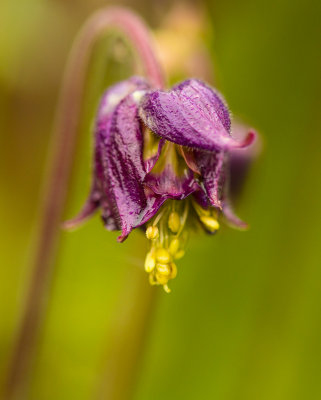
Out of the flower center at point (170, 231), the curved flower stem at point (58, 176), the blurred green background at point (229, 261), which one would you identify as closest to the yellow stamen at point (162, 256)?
the flower center at point (170, 231)

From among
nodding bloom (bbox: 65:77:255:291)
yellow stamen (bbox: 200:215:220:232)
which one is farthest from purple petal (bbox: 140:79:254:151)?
yellow stamen (bbox: 200:215:220:232)

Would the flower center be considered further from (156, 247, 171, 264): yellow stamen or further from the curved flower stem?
the curved flower stem

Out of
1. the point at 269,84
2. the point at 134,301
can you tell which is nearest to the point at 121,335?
the point at 134,301

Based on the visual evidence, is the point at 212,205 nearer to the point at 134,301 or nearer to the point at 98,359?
the point at 134,301

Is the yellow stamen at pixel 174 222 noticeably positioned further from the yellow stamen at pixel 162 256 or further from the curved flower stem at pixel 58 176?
the curved flower stem at pixel 58 176

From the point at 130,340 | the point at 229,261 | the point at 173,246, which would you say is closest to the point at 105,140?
the point at 173,246

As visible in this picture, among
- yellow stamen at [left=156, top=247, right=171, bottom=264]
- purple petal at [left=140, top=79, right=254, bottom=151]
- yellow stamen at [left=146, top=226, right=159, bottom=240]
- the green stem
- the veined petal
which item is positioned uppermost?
purple petal at [left=140, top=79, right=254, bottom=151]

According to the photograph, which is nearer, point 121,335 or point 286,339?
point 121,335

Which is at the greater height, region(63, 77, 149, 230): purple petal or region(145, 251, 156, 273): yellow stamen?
region(63, 77, 149, 230): purple petal
